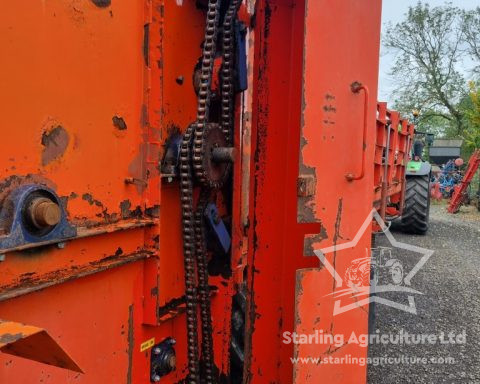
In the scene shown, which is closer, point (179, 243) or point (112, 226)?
point (112, 226)

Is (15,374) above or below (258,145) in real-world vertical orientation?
below

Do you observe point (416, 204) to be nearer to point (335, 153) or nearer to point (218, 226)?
point (335, 153)

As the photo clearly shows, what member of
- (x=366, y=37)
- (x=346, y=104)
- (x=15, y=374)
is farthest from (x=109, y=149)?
(x=366, y=37)

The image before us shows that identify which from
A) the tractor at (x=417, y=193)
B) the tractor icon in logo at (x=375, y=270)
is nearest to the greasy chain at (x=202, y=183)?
the tractor icon in logo at (x=375, y=270)

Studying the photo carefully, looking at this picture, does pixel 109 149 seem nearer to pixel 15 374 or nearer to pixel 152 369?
pixel 15 374

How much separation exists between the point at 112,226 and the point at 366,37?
128cm

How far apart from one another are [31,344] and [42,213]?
33cm

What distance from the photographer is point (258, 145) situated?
6.24 feet

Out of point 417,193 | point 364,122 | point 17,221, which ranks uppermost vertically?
point 364,122

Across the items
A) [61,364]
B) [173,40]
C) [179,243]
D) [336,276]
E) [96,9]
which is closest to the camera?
[61,364]

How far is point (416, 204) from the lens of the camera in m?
9.16

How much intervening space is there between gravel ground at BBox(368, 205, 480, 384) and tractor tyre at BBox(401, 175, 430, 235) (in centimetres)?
61

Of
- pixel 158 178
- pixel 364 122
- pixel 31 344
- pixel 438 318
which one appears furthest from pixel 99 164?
pixel 438 318

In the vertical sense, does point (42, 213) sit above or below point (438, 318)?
above
